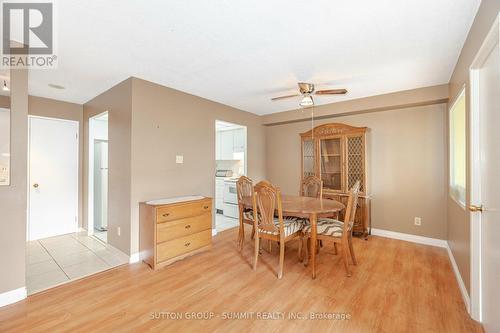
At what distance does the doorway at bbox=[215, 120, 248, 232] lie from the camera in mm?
5047

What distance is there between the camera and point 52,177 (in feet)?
12.8

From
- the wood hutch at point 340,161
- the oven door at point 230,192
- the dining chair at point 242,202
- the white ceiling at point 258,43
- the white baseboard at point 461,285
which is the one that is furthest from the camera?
the oven door at point 230,192

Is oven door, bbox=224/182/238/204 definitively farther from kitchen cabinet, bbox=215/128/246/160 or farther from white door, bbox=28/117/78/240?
white door, bbox=28/117/78/240

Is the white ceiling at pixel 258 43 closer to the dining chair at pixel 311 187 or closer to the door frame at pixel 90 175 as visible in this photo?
the door frame at pixel 90 175

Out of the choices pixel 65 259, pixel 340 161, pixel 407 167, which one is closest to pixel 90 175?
pixel 65 259

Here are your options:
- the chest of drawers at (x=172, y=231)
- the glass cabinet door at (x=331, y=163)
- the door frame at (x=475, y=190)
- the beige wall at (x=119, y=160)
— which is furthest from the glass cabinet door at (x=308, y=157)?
the beige wall at (x=119, y=160)

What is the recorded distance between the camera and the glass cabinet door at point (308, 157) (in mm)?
4547

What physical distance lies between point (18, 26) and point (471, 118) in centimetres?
383

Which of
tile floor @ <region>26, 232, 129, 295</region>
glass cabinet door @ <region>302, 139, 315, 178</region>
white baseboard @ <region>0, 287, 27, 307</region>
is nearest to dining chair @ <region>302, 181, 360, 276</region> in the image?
glass cabinet door @ <region>302, 139, 315, 178</region>

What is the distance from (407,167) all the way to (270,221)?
2.68 meters

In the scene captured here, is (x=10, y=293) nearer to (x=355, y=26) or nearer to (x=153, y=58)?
(x=153, y=58)

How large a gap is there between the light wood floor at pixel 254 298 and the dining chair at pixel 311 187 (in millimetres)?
1083

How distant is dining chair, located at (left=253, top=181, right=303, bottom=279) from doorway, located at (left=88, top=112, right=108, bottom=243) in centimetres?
284

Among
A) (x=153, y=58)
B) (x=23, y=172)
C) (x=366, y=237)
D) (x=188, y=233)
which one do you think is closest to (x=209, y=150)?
(x=188, y=233)
